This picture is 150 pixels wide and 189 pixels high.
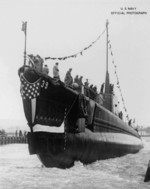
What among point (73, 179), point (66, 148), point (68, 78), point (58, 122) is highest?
point (68, 78)

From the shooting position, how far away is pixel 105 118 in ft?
51.1

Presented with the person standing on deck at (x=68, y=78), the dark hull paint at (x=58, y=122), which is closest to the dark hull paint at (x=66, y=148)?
the dark hull paint at (x=58, y=122)

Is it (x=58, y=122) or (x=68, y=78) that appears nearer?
(x=58, y=122)

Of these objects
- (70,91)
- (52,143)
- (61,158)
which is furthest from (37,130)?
(70,91)

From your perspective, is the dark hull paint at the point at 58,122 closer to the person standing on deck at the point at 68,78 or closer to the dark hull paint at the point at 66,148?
the dark hull paint at the point at 66,148

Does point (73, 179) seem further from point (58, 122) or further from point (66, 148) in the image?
point (58, 122)

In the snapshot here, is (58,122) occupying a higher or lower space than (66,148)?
higher

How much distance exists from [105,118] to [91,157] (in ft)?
10.4

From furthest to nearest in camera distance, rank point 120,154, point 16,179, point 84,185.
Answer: point 120,154 → point 16,179 → point 84,185

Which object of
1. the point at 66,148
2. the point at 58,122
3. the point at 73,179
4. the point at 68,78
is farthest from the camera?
the point at 68,78

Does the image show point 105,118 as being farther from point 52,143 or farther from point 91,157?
point 52,143

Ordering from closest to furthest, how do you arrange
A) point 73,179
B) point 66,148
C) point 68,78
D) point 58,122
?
point 73,179 < point 66,148 < point 58,122 < point 68,78

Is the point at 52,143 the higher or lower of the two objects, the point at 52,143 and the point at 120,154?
the higher

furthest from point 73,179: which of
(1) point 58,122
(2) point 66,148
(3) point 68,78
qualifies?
(3) point 68,78
